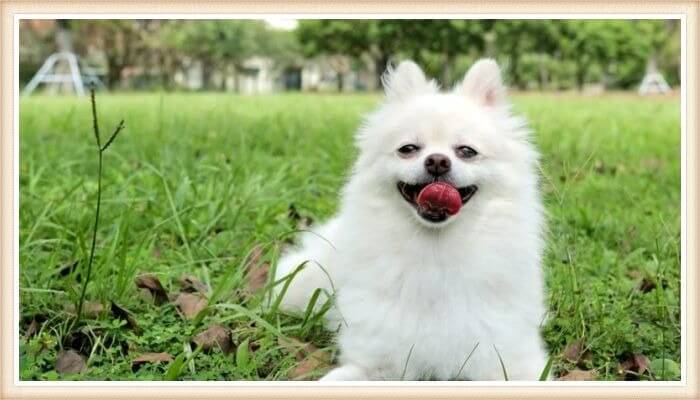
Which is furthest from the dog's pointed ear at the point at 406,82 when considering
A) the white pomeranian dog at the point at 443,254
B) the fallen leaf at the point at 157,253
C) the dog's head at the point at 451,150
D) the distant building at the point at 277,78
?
the distant building at the point at 277,78

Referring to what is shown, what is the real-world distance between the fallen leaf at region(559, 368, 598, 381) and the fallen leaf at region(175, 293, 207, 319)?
1.48 m

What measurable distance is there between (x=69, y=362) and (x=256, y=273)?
3.38 feet

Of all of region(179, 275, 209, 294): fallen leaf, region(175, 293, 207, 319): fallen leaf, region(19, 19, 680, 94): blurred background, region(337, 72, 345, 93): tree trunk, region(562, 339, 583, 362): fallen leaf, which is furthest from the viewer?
region(337, 72, 345, 93): tree trunk

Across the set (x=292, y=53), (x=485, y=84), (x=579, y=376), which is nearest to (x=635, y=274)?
(x=579, y=376)

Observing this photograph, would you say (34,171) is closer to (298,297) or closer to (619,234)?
(298,297)

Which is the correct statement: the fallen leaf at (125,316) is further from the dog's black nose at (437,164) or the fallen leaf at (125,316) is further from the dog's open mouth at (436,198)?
the dog's black nose at (437,164)

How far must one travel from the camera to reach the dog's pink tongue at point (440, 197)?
2492mm

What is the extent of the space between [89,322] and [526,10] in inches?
83.4

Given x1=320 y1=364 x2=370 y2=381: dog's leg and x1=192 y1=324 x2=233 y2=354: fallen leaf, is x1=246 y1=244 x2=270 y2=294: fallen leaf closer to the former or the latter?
x1=192 y1=324 x2=233 y2=354: fallen leaf

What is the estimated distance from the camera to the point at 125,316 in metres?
2.96

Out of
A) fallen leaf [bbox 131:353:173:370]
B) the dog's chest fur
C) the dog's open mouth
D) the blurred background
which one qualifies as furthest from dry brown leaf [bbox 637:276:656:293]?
the blurred background

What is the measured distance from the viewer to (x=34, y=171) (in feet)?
16.6

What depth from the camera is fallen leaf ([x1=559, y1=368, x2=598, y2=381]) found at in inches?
104

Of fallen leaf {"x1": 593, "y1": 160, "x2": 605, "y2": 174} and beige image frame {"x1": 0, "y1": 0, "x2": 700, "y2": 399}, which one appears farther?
fallen leaf {"x1": 593, "y1": 160, "x2": 605, "y2": 174}
